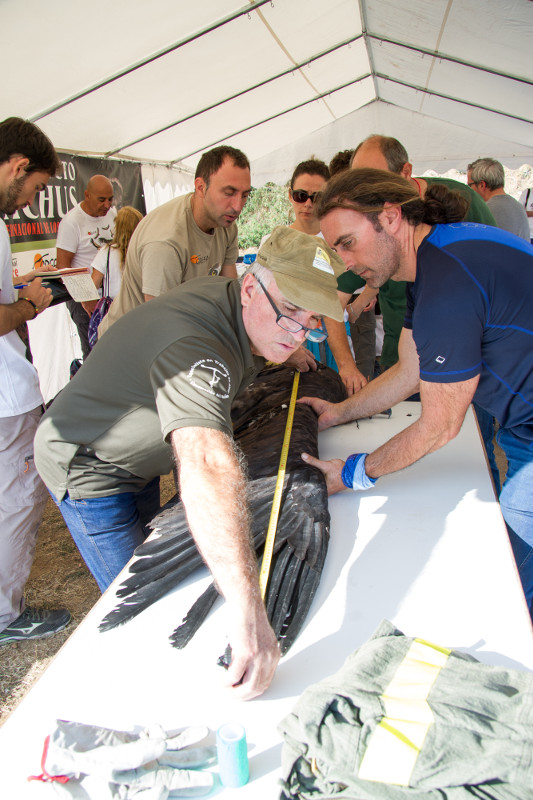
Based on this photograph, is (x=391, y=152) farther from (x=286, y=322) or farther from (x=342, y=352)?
(x=286, y=322)

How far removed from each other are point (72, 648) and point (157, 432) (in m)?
0.55

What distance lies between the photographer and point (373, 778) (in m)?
0.74

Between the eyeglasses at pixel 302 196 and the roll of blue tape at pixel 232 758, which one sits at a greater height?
the eyeglasses at pixel 302 196

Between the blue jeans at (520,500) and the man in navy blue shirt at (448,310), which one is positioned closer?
the man in navy blue shirt at (448,310)

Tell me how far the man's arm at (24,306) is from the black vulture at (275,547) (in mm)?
1052

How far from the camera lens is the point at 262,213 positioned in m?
11.0

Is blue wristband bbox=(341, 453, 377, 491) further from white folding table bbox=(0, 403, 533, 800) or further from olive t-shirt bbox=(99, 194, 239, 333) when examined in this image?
olive t-shirt bbox=(99, 194, 239, 333)

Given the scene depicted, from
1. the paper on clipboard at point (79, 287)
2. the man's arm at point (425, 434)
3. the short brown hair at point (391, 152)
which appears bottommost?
the man's arm at point (425, 434)

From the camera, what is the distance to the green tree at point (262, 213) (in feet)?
34.8

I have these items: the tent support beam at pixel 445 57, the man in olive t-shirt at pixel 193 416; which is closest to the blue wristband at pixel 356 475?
the man in olive t-shirt at pixel 193 416

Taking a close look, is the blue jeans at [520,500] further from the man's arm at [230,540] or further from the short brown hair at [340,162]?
the short brown hair at [340,162]

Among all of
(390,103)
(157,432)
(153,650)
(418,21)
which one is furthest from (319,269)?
(390,103)

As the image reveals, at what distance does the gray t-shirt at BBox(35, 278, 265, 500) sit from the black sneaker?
1.16 meters

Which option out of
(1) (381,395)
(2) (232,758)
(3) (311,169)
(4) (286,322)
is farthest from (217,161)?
(2) (232,758)
